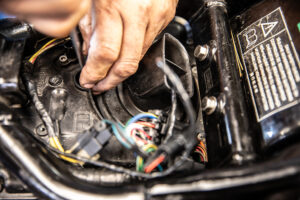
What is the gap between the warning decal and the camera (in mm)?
771

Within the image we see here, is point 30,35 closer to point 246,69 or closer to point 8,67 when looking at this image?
point 8,67

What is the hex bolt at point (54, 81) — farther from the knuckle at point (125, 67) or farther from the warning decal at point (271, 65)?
the warning decal at point (271, 65)

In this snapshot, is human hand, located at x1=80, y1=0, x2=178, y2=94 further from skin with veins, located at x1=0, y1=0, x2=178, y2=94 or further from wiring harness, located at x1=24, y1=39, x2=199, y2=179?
wiring harness, located at x1=24, y1=39, x2=199, y2=179

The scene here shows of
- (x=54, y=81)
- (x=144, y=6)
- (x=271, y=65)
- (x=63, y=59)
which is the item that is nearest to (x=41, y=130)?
(x=54, y=81)

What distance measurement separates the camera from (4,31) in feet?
2.87

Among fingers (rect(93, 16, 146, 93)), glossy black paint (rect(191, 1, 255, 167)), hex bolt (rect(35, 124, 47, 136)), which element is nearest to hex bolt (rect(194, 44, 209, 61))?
glossy black paint (rect(191, 1, 255, 167))

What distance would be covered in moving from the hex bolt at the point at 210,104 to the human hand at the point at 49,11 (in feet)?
1.68

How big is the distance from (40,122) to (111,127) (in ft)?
1.15

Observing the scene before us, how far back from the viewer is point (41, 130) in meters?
0.90

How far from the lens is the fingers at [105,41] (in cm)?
85

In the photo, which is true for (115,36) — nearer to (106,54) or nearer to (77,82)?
(106,54)

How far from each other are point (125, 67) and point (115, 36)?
130mm

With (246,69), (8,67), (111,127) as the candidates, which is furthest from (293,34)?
(8,67)

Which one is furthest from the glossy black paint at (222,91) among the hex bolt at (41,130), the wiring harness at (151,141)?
the hex bolt at (41,130)
